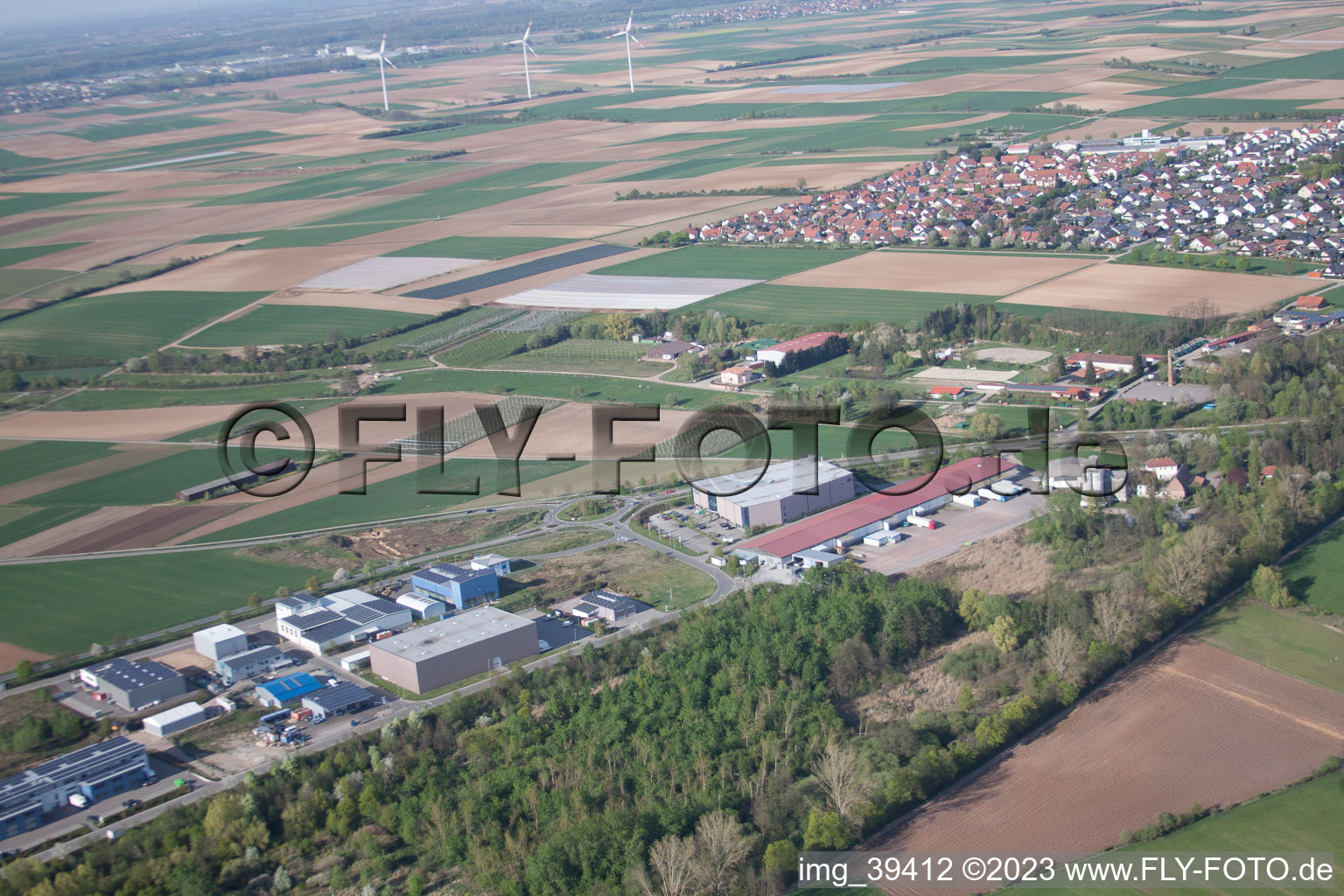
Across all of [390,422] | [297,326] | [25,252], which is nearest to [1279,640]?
[390,422]

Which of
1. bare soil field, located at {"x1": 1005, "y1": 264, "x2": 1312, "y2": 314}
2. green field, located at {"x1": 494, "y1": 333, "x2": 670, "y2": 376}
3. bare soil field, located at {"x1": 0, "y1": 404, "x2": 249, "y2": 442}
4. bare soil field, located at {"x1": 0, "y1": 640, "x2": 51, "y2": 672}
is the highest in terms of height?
bare soil field, located at {"x1": 1005, "y1": 264, "x2": 1312, "y2": 314}

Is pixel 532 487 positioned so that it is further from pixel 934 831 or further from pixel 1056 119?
pixel 1056 119

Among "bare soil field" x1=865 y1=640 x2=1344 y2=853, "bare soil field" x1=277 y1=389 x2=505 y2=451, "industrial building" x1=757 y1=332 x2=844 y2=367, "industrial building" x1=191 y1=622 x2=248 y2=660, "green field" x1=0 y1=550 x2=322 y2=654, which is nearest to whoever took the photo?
"bare soil field" x1=865 y1=640 x2=1344 y2=853

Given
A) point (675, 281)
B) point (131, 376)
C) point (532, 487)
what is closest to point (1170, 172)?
point (675, 281)

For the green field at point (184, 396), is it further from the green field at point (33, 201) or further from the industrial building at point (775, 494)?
the green field at point (33, 201)

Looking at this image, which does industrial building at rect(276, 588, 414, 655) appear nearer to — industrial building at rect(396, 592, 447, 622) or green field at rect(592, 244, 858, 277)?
industrial building at rect(396, 592, 447, 622)

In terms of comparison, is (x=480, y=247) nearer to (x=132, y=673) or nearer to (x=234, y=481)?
(x=234, y=481)

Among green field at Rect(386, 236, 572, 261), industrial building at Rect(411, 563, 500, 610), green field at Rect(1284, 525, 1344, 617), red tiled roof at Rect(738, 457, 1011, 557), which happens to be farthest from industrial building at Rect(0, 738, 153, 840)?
green field at Rect(386, 236, 572, 261)
